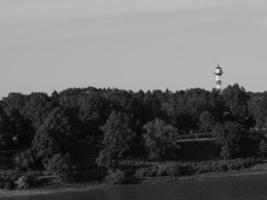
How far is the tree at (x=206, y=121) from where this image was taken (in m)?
127

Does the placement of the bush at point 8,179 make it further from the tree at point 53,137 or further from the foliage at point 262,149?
the foliage at point 262,149

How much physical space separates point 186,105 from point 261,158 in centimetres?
2718

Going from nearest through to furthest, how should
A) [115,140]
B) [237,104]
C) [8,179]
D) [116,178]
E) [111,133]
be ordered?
1. [8,179]
2. [116,178]
3. [115,140]
4. [111,133]
5. [237,104]

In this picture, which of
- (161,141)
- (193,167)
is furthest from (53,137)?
(193,167)

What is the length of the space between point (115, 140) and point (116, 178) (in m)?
10.2

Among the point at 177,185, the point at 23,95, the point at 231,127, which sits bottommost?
the point at 177,185

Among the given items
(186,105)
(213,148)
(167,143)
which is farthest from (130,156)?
(186,105)

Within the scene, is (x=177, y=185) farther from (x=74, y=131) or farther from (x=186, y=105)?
(x=186, y=105)

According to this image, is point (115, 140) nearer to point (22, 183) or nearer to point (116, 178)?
point (116, 178)

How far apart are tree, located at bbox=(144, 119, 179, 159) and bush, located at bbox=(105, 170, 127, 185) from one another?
10046 mm

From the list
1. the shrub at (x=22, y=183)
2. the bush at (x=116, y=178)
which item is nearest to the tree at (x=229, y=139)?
the bush at (x=116, y=178)

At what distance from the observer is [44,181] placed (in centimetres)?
9944

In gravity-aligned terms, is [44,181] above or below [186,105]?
below

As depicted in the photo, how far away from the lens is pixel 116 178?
327 feet
